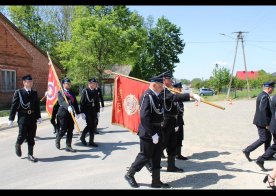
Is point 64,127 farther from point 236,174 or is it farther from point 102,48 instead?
point 102,48

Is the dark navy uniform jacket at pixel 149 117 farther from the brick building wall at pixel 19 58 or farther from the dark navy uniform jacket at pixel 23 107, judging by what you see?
the brick building wall at pixel 19 58

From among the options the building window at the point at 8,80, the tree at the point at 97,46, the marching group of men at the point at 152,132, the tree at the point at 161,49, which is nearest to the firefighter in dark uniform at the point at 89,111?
the marching group of men at the point at 152,132

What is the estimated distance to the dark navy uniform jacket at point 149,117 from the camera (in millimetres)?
6301

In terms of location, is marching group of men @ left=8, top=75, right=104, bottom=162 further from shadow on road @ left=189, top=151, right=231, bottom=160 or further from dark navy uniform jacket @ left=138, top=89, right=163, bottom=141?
dark navy uniform jacket @ left=138, top=89, right=163, bottom=141

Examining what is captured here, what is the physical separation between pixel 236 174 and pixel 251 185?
2.47ft

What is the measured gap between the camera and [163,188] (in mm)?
6262

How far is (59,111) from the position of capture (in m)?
9.71

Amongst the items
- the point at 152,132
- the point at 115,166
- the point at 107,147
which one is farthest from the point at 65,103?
the point at 152,132

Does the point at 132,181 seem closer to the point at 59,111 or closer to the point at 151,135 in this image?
the point at 151,135

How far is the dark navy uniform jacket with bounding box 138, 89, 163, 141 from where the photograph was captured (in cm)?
630

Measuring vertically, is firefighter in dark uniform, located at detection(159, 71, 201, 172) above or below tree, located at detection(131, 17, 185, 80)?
below

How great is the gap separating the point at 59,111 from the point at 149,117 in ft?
13.4

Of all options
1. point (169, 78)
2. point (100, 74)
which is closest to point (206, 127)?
point (169, 78)

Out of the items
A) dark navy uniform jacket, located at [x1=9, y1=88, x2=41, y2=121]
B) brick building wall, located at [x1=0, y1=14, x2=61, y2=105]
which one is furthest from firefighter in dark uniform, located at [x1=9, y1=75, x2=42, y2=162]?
brick building wall, located at [x1=0, y1=14, x2=61, y2=105]
